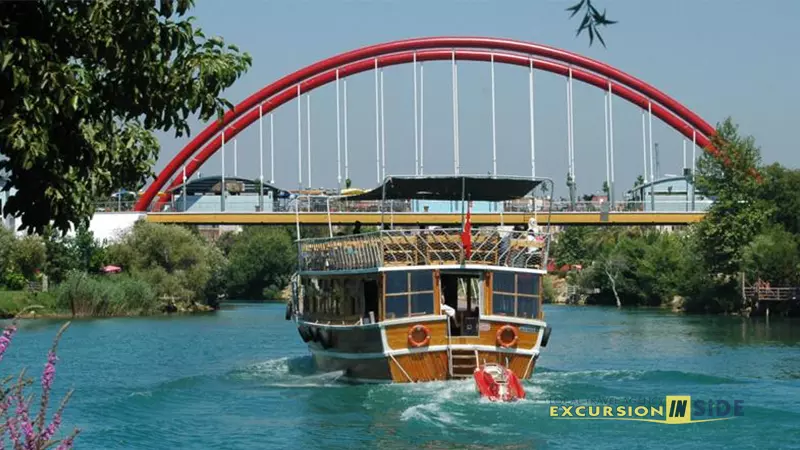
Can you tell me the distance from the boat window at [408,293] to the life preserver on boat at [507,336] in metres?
1.49

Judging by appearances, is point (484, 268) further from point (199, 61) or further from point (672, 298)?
point (672, 298)

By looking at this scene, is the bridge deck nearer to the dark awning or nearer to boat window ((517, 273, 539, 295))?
the dark awning

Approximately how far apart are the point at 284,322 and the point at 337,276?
2884 centimetres

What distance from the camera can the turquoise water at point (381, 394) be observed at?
20.3 meters

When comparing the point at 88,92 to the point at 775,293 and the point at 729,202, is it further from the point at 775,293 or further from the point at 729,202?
the point at 729,202

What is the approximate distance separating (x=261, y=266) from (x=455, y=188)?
64.0 metres

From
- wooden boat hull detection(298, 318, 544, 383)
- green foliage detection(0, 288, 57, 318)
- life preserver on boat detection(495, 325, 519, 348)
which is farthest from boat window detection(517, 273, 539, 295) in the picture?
green foliage detection(0, 288, 57, 318)

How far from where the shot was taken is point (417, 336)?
24562 mm

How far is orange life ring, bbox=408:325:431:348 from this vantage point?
24516mm

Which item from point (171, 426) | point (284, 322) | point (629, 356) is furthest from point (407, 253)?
point (284, 322)

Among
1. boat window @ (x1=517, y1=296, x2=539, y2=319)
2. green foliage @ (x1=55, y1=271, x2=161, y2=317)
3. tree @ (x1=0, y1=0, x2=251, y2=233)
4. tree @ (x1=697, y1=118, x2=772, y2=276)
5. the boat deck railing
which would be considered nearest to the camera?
tree @ (x1=0, y1=0, x2=251, y2=233)

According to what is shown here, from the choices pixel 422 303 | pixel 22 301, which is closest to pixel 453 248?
pixel 422 303

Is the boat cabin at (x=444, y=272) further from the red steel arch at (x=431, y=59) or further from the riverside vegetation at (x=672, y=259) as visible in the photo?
the red steel arch at (x=431, y=59)

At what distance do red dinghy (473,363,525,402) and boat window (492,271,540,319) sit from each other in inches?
68.9
